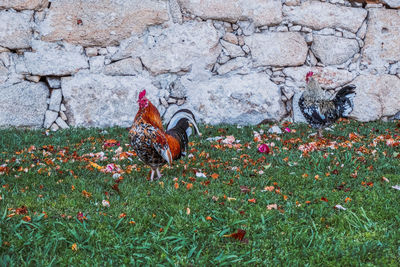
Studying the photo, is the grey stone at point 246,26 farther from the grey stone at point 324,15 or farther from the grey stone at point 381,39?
the grey stone at point 381,39

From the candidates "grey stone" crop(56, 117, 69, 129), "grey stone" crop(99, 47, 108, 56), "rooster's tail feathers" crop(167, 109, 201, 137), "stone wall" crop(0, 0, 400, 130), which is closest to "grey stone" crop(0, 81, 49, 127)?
"stone wall" crop(0, 0, 400, 130)

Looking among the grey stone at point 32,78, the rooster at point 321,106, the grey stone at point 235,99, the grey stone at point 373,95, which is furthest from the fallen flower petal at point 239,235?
the grey stone at point 373,95

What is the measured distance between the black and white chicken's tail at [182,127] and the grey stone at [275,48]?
3134 mm

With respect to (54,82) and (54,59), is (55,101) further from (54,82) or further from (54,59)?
(54,59)

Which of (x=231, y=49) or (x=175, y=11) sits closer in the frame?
(x=175, y=11)

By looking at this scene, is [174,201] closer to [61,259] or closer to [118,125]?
[61,259]

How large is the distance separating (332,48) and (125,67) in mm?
3782

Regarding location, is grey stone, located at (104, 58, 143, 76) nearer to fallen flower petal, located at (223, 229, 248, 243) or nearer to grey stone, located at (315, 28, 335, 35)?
grey stone, located at (315, 28, 335, 35)

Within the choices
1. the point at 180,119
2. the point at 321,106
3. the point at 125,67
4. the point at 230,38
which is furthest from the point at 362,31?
the point at 180,119

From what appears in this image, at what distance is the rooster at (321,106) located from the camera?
5.06 meters

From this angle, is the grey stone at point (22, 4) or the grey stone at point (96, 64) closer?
the grey stone at point (22, 4)

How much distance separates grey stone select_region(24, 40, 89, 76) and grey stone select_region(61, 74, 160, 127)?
17 centimetres

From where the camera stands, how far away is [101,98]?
6.21 meters

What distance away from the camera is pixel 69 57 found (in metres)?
6.15
